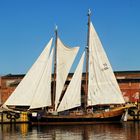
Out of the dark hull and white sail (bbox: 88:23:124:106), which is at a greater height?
white sail (bbox: 88:23:124:106)

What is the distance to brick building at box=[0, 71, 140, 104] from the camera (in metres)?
100

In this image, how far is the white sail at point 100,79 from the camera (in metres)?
77.3

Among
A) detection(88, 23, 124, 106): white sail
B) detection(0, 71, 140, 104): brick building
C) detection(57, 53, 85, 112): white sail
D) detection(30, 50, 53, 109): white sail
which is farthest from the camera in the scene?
detection(0, 71, 140, 104): brick building

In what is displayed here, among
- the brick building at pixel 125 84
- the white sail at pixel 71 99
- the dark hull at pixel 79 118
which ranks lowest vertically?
the dark hull at pixel 79 118

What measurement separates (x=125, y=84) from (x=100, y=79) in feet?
80.0

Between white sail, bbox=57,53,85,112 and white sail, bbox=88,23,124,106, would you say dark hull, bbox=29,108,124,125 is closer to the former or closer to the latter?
white sail, bbox=57,53,85,112

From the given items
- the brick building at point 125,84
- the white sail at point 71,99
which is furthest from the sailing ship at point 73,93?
the brick building at point 125,84

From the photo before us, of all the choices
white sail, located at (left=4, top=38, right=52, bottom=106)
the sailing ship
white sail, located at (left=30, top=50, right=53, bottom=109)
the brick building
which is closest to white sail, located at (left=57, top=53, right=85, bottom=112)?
the sailing ship

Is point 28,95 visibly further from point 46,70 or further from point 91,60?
point 91,60

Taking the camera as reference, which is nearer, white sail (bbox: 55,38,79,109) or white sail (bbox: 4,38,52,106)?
white sail (bbox: 4,38,52,106)

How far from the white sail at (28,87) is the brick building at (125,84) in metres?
23.9

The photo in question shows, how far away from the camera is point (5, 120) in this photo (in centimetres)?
8312

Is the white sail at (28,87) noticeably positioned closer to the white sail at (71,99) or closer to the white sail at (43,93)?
the white sail at (43,93)

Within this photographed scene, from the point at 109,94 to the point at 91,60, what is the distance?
6172 mm
